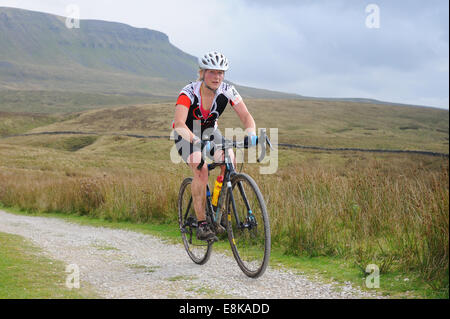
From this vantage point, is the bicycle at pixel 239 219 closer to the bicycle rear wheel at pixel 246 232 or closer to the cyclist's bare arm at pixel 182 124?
the bicycle rear wheel at pixel 246 232

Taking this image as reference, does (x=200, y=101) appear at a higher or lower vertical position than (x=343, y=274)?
higher

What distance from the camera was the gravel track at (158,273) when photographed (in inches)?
189

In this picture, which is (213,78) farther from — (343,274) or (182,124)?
(343,274)

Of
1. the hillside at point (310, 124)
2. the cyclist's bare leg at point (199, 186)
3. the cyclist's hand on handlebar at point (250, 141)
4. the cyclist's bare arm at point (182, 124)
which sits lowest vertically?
the cyclist's bare leg at point (199, 186)

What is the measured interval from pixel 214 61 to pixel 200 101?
0.59 metres

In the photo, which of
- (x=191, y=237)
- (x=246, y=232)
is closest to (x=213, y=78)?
(x=246, y=232)

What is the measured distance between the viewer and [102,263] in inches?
251

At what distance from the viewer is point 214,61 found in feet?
18.2

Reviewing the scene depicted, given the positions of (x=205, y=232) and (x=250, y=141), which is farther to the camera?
(x=205, y=232)

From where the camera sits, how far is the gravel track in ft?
15.7

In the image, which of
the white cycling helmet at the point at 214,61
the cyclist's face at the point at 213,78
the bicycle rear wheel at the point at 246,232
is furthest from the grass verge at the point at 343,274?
the white cycling helmet at the point at 214,61

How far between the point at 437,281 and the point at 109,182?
9594 millimetres
